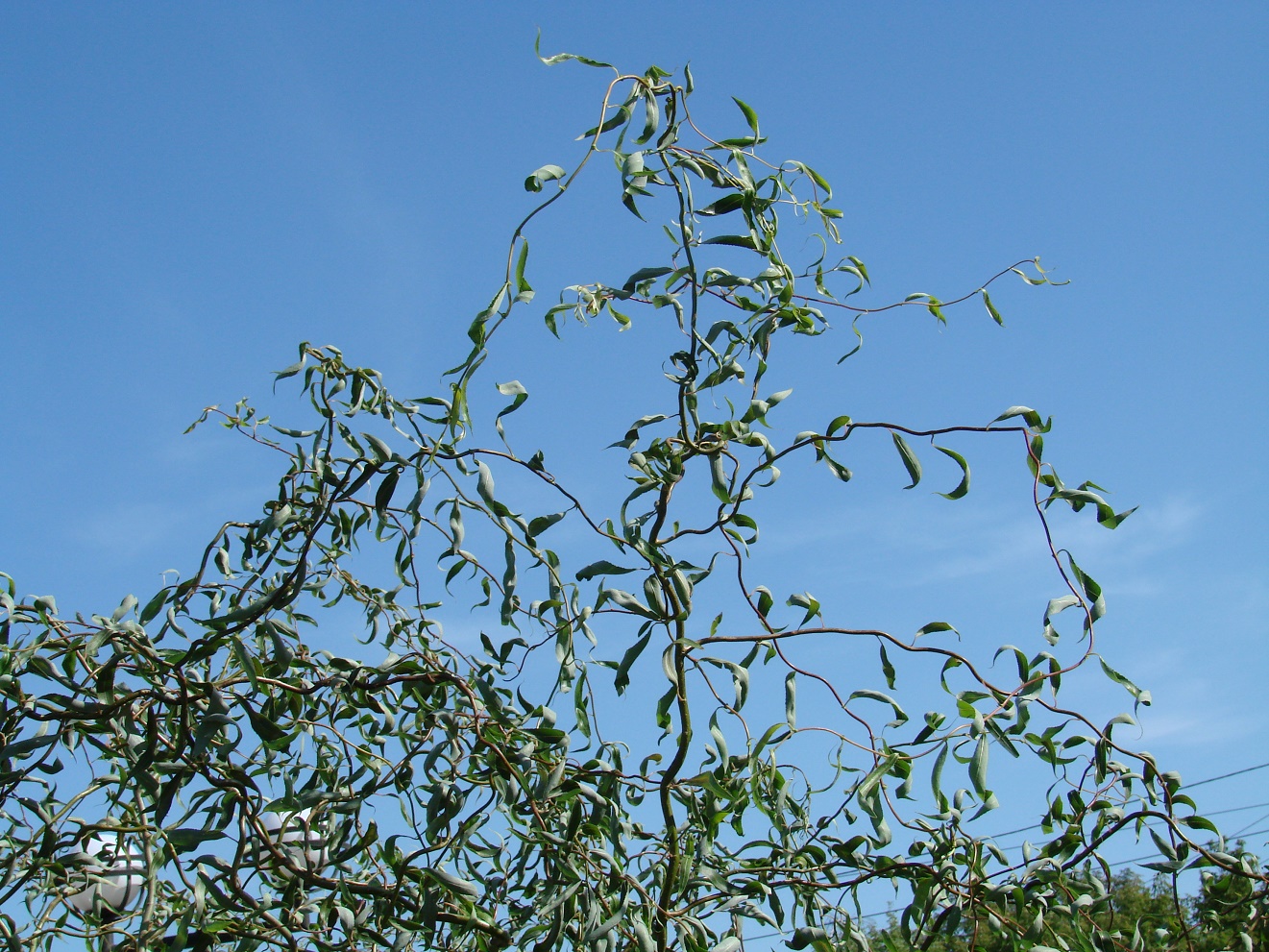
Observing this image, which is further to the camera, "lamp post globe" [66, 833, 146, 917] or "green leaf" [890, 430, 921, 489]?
"lamp post globe" [66, 833, 146, 917]

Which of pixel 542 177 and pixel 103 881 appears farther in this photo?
pixel 103 881

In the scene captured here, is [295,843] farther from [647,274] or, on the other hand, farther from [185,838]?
[647,274]

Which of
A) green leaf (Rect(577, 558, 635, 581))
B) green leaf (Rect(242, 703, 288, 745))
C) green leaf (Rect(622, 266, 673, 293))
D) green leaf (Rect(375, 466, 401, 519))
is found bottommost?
green leaf (Rect(242, 703, 288, 745))

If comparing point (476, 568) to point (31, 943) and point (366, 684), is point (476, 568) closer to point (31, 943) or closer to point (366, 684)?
point (366, 684)

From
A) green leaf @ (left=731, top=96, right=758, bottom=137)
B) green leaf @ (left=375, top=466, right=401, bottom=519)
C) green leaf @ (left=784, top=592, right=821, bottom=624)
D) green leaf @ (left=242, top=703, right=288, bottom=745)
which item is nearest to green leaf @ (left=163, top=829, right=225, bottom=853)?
green leaf @ (left=242, top=703, right=288, bottom=745)

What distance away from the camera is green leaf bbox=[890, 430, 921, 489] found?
157 centimetres

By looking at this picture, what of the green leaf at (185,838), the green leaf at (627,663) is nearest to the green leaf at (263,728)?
the green leaf at (185,838)

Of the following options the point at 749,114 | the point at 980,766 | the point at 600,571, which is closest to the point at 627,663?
the point at 600,571

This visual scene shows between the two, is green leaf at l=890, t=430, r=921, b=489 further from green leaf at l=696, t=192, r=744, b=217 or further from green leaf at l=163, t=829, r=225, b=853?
green leaf at l=163, t=829, r=225, b=853

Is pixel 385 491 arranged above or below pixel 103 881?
above

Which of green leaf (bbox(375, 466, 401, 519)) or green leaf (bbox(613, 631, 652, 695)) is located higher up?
green leaf (bbox(375, 466, 401, 519))

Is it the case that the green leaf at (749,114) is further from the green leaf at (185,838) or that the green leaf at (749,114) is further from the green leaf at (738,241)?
the green leaf at (185,838)

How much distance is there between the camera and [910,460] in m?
1.57

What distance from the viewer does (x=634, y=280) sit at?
66.6 inches
